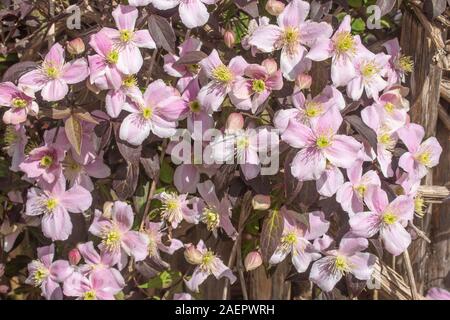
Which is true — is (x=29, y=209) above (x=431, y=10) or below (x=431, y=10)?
below

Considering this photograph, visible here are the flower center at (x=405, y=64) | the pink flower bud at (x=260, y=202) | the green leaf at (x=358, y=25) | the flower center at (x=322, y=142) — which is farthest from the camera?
the green leaf at (x=358, y=25)

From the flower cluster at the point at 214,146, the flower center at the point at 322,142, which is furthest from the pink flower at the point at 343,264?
the flower center at the point at 322,142

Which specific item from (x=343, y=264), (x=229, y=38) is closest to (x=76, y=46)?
(x=229, y=38)

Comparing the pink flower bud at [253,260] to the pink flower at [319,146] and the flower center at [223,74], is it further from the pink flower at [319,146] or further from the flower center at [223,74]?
the flower center at [223,74]

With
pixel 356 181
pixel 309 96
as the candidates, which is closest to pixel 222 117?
pixel 309 96

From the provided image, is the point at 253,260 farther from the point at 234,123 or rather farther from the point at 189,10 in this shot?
the point at 189,10
